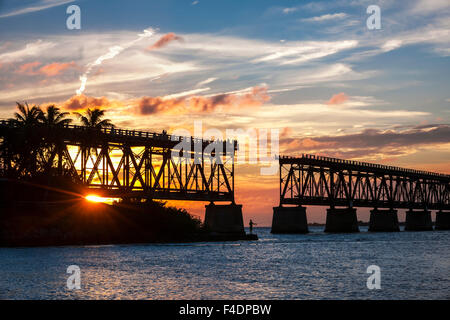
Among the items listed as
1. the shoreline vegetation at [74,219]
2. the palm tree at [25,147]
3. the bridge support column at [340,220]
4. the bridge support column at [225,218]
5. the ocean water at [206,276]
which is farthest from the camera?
the bridge support column at [340,220]

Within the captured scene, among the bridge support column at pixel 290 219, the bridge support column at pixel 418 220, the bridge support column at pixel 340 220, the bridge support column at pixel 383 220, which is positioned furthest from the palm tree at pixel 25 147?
the bridge support column at pixel 418 220

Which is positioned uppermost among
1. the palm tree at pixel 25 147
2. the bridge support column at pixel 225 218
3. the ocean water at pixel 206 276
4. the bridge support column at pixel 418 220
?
the palm tree at pixel 25 147

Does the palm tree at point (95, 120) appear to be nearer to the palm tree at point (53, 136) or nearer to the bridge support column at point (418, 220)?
the palm tree at point (53, 136)

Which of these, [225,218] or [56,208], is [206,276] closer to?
[56,208]

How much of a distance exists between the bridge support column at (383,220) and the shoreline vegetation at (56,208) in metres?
95.2

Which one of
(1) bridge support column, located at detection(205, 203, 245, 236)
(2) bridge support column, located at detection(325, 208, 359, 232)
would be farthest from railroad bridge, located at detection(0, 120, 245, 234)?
(2) bridge support column, located at detection(325, 208, 359, 232)

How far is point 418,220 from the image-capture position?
194625mm

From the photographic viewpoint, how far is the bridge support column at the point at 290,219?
131125 millimetres

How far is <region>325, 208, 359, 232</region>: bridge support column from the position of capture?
150 meters

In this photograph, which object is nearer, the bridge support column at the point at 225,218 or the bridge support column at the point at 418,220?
the bridge support column at the point at 225,218

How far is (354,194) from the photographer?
15388 centimetres

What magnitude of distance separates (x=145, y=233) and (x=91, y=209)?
1125 cm
